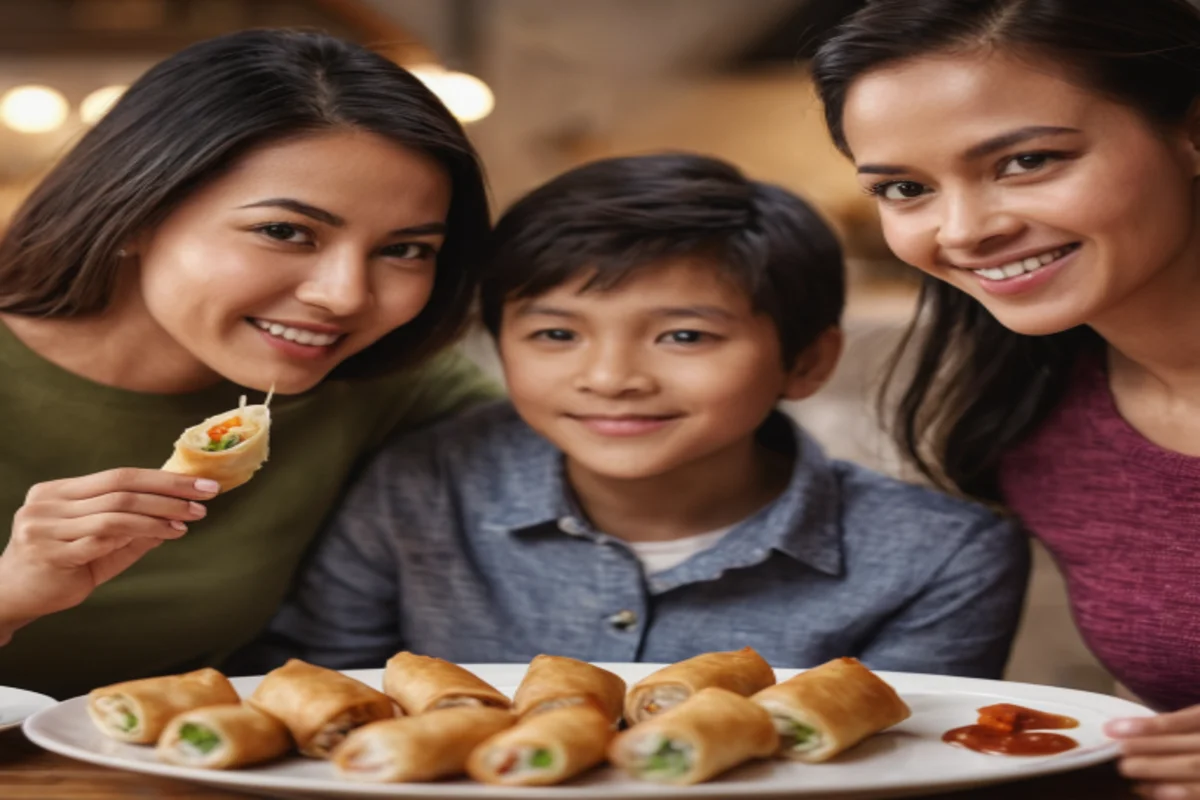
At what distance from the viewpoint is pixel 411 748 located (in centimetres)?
120

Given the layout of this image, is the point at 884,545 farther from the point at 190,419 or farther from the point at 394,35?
the point at 394,35

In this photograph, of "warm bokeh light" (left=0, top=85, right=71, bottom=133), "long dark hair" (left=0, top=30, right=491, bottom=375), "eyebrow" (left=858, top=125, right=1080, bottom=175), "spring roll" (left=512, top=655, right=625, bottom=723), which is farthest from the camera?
"warm bokeh light" (left=0, top=85, right=71, bottom=133)

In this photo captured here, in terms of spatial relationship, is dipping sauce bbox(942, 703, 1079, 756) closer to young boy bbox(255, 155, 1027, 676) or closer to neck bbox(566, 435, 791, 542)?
young boy bbox(255, 155, 1027, 676)

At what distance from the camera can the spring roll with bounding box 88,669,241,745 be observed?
4.34 feet

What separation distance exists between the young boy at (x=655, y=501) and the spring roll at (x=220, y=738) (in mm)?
788

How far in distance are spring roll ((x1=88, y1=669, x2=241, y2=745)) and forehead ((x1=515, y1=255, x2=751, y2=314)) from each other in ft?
2.66

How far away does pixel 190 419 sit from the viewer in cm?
204

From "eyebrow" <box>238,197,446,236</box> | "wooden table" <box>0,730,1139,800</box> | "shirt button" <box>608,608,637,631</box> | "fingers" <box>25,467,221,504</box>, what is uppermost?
"eyebrow" <box>238,197,446,236</box>

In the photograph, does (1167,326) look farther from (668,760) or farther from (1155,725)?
(668,760)

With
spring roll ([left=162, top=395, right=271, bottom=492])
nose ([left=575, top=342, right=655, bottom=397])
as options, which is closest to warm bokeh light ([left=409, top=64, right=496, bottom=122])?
nose ([left=575, top=342, right=655, bottom=397])

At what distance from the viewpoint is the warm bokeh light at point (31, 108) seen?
22.6ft

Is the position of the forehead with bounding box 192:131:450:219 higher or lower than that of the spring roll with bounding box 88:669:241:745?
higher

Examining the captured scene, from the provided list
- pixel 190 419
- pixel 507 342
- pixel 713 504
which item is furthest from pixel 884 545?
pixel 190 419

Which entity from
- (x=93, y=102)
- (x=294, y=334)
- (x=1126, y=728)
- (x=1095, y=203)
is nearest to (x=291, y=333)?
(x=294, y=334)
